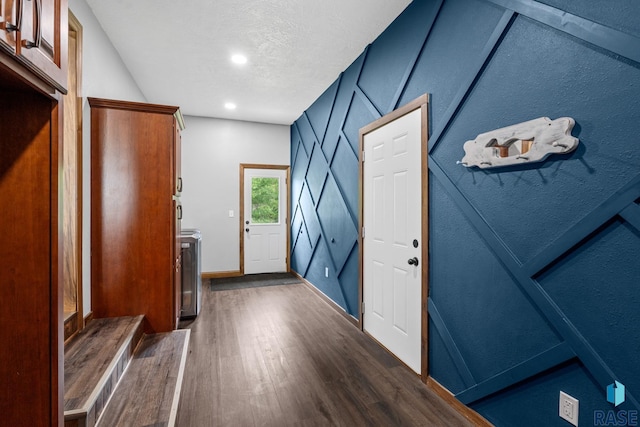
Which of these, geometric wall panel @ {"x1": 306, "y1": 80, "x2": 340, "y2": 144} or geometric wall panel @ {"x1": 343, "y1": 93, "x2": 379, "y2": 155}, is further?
geometric wall panel @ {"x1": 306, "y1": 80, "x2": 340, "y2": 144}

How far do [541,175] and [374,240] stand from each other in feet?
5.47

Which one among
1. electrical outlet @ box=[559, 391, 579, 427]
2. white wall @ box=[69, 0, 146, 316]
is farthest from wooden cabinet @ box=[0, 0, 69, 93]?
electrical outlet @ box=[559, 391, 579, 427]

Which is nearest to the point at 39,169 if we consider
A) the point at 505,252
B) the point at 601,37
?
the point at 505,252

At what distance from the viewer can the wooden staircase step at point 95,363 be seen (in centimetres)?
147

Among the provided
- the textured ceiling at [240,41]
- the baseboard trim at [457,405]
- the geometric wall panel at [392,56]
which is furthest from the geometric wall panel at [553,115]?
the textured ceiling at [240,41]

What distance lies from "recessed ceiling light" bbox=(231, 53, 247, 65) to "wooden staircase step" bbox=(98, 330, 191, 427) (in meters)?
2.90

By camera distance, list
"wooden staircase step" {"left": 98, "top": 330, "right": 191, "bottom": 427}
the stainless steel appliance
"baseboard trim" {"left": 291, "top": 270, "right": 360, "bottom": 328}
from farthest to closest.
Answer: the stainless steel appliance, "baseboard trim" {"left": 291, "top": 270, "right": 360, "bottom": 328}, "wooden staircase step" {"left": 98, "top": 330, "right": 191, "bottom": 427}

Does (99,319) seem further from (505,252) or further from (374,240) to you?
(505,252)

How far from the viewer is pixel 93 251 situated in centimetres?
251

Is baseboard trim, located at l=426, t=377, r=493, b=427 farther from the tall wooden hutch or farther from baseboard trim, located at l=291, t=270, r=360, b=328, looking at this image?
the tall wooden hutch

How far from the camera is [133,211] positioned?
2605 millimetres

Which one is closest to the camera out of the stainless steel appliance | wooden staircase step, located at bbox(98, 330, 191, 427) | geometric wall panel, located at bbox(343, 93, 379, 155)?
wooden staircase step, located at bbox(98, 330, 191, 427)

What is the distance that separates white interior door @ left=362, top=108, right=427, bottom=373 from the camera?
7.77ft

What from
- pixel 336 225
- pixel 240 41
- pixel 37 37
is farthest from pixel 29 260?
pixel 336 225
